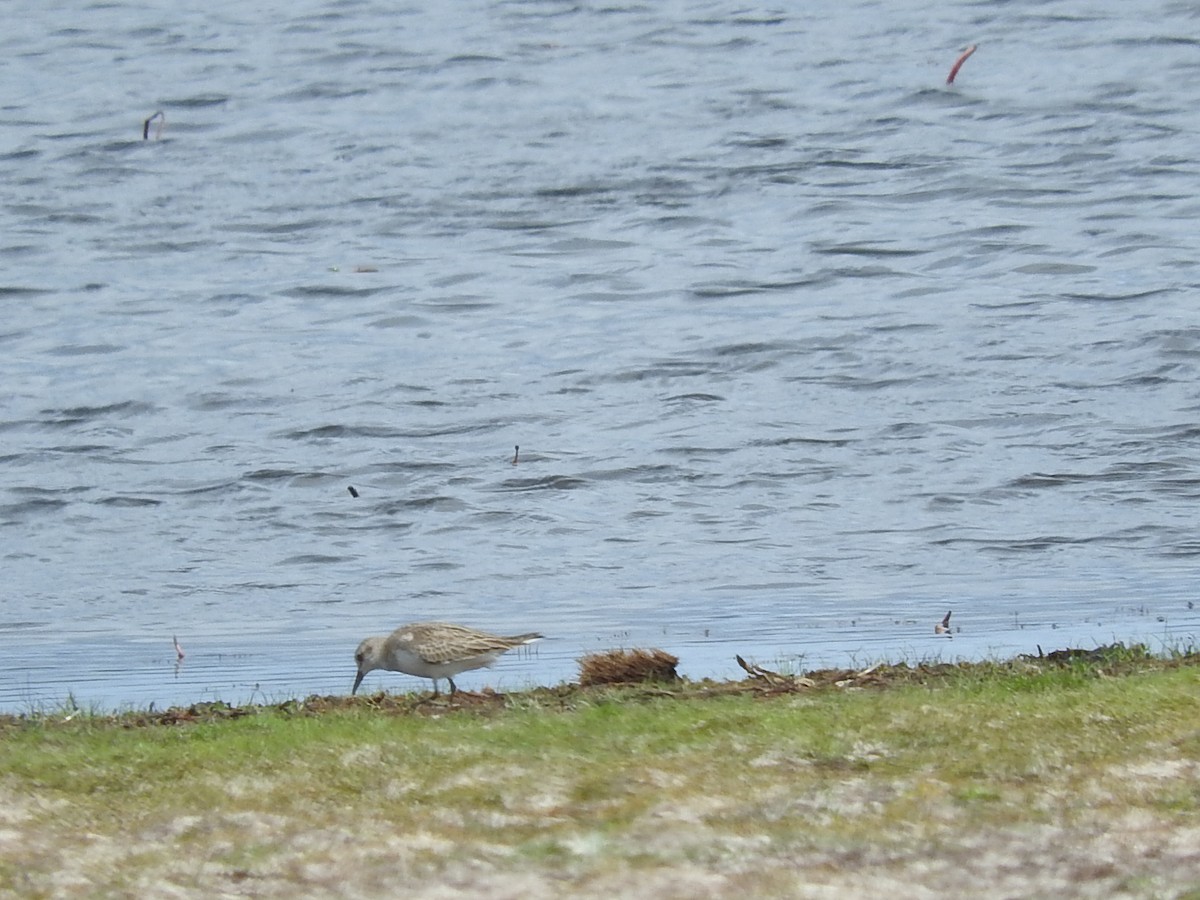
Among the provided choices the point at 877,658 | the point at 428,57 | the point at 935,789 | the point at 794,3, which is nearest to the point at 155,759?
the point at 935,789

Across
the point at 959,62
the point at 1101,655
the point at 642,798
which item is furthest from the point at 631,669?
the point at 959,62

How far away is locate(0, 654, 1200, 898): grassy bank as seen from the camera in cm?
719

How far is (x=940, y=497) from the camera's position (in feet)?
64.2

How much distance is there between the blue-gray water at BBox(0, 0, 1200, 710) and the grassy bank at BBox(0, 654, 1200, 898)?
8.83ft

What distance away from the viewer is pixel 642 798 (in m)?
7.95

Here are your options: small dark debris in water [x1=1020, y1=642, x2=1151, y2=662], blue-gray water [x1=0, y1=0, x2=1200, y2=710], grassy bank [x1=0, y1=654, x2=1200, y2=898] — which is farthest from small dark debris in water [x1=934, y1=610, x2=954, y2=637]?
grassy bank [x1=0, y1=654, x2=1200, y2=898]

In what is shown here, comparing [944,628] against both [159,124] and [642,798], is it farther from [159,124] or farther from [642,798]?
[159,124]

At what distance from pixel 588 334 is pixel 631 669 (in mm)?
16297

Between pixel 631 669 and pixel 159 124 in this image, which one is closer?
pixel 631 669

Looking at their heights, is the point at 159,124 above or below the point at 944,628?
above

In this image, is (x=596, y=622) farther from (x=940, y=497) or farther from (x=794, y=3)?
(x=794, y=3)

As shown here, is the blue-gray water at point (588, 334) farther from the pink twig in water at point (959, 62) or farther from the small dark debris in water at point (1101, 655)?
the small dark debris in water at point (1101, 655)

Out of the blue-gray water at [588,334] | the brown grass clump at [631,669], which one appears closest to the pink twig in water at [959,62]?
the blue-gray water at [588,334]

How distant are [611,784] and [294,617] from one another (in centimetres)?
820
